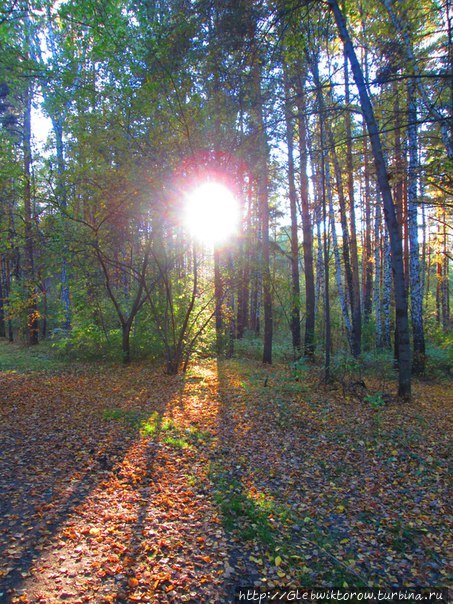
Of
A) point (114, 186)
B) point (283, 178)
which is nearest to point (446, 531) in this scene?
point (114, 186)

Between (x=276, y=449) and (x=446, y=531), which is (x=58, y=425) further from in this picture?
(x=446, y=531)

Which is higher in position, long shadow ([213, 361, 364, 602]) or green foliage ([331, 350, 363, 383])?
green foliage ([331, 350, 363, 383])

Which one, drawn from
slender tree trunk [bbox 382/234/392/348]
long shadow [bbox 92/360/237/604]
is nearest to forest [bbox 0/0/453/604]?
long shadow [bbox 92/360/237/604]

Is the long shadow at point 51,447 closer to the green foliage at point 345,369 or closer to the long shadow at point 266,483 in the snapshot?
the long shadow at point 266,483

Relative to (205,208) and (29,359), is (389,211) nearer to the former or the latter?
(205,208)

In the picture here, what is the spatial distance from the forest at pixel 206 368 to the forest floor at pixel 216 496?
3 centimetres

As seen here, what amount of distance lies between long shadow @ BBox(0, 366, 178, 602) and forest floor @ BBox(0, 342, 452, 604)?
0.02 m

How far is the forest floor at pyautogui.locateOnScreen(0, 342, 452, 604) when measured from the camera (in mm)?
3100

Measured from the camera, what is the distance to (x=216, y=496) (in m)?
4.43

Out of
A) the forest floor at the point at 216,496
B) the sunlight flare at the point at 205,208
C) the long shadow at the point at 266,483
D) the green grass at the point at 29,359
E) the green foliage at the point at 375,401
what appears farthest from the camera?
the green grass at the point at 29,359

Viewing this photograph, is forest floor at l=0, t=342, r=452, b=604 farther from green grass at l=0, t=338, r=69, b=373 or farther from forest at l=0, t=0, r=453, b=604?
green grass at l=0, t=338, r=69, b=373

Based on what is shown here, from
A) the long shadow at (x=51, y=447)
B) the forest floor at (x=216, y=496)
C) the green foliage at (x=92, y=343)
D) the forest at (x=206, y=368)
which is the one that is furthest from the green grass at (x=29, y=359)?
the forest floor at (x=216, y=496)

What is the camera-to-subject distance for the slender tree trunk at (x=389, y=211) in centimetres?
722

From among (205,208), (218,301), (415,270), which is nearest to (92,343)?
(218,301)
